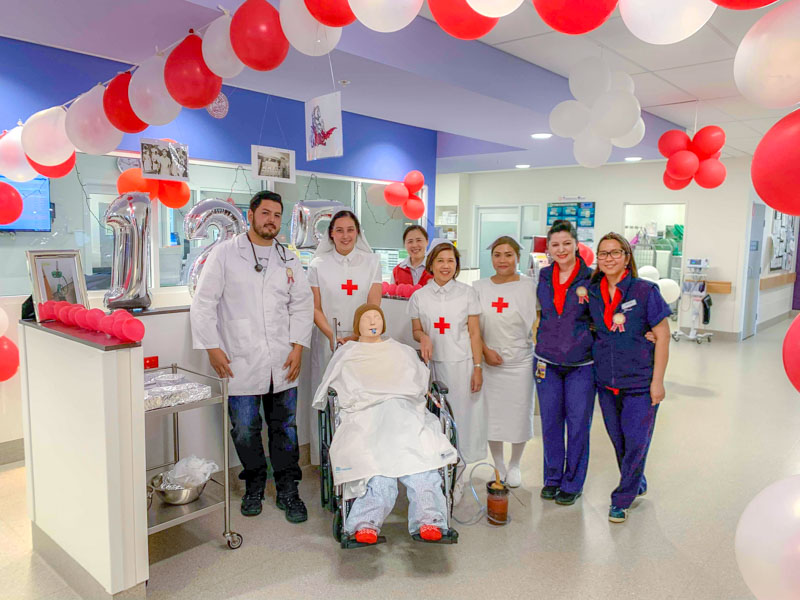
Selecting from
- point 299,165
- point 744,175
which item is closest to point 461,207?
point 744,175

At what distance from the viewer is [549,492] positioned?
3051 millimetres

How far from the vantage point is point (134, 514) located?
2055mm

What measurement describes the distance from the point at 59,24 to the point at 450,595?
348cm

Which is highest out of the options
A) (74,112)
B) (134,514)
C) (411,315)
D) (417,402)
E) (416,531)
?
(74,112)

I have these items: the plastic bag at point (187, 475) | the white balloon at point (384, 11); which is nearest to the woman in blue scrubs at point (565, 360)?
the white balloon at point (384, 11)

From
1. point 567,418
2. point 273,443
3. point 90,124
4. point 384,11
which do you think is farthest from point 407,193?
point 384,11

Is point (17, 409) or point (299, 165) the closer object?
point (17, 409)

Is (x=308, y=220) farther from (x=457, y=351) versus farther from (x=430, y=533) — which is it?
(x=430, y=533)

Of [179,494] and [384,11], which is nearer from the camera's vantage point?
[384,11]

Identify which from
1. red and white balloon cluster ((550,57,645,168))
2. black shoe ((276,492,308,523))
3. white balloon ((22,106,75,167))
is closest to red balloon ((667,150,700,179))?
red and white balloon cluster ((550,57,645,168))

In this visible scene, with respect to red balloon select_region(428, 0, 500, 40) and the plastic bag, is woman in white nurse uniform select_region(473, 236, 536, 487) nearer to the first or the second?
red balloon select_region(428, 0, 500, 40)

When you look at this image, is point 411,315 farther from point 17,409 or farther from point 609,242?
point 17,409

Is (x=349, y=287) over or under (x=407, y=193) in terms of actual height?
under

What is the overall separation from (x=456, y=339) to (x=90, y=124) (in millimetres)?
2183
